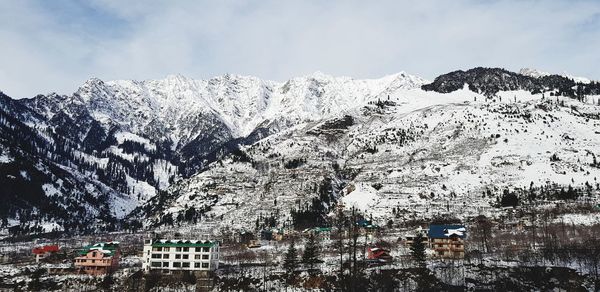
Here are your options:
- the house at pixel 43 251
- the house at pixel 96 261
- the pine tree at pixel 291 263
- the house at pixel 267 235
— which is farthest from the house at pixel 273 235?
the house at pixel 43 251

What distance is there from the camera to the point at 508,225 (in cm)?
17062

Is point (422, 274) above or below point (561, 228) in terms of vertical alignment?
below

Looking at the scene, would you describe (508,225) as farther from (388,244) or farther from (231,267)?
(231,267)

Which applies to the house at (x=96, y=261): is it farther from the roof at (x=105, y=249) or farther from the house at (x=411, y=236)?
the house at (x=411, y=236)

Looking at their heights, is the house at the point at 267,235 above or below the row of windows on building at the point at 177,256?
above

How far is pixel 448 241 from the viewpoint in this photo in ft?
452

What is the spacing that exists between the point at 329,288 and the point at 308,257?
1346 centimetres

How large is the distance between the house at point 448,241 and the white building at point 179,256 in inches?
2201

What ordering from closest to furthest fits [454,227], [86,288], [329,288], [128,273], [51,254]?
[329,288] < [86,288] < [128,273] < [454,227] < [51,254]

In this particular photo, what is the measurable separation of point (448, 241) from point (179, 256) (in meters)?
67.3

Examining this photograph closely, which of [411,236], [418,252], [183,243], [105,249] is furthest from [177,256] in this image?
[411,236]

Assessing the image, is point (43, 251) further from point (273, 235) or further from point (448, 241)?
point (448, 241)

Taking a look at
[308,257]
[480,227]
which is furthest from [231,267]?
[480,227]

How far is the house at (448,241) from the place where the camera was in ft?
446
